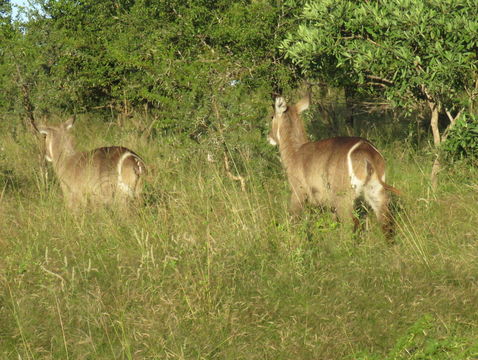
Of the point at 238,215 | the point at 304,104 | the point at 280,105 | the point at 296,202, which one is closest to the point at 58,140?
the point at 280,105

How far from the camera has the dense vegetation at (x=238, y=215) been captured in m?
3.84

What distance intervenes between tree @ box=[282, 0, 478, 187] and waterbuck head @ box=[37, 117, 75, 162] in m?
2.77

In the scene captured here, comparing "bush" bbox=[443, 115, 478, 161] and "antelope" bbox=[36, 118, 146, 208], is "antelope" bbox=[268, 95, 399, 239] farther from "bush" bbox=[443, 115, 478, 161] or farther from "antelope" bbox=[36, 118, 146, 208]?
"antelope" bbox=[36, 118, 146, 208]

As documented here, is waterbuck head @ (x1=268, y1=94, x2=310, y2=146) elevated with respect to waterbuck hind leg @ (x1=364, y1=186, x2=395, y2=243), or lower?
elevated

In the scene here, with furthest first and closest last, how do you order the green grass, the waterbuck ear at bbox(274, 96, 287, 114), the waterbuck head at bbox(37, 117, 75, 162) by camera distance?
the waterbuck head at bbox(37, 117, 75, 162), the waterbuck ear at bbox(274, 96, 287, 114), the green grass

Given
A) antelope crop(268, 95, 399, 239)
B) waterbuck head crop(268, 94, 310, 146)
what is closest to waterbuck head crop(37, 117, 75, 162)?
waterbuck head crop(268, 94, 310, 146)

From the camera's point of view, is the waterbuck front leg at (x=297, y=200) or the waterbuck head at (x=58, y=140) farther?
the waterbuck head at (x=58, y=140)

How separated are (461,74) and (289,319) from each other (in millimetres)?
3414

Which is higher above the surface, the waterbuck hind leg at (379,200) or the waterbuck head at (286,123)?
the waterbuck head at (286,123)

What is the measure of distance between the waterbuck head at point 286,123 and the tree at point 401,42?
54 centimetres

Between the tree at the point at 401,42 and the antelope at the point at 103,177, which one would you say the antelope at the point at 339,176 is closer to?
the tree at the point at 401,42

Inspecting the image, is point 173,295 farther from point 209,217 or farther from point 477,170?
point 477,170

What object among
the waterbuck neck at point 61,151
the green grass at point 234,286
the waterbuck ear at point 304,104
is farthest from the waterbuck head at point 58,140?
the waterbuck ear at point 304,104

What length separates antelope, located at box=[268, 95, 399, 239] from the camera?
5.66 meters
